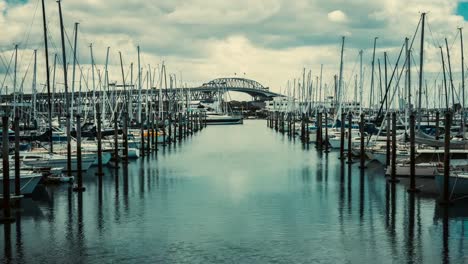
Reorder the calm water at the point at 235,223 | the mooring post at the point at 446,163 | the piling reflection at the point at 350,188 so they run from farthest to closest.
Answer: the piling reflection at the point at 350,188 < the mooring post at the point at 446,163 < the calm water at the point at 235,223

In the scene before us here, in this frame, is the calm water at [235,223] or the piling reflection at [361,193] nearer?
the calm water at [235,223]

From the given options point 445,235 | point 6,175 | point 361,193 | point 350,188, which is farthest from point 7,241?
point 350,188

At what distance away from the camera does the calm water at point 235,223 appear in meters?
30.1

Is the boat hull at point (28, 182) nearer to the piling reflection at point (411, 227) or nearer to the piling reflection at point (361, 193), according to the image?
the piling reflection at point (361, 193)

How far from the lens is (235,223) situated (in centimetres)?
3712

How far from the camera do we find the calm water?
1184 inches

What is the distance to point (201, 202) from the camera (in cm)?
4497

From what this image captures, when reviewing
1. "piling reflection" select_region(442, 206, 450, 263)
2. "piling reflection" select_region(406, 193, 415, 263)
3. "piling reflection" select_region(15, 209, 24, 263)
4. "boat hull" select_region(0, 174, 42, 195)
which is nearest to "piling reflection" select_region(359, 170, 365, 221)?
"piling reflection" select_region(406, 193, 415, 263)

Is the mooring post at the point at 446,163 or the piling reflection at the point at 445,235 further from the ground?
the mooring post at the point at 446,163

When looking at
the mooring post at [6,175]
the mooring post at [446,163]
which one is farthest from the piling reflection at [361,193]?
the mooring post at [6,175]

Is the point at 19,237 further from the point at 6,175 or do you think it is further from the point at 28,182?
the point at 28,182

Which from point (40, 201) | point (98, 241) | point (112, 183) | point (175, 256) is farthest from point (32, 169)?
point (175, 256)

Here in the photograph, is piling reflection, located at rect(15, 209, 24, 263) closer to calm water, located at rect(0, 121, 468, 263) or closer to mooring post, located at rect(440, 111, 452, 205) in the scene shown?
calm water, located at rect(0, 121, 468, 263)

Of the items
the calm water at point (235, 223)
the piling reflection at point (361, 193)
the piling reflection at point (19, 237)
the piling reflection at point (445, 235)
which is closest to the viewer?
the piling reflection at point (445, 235)
